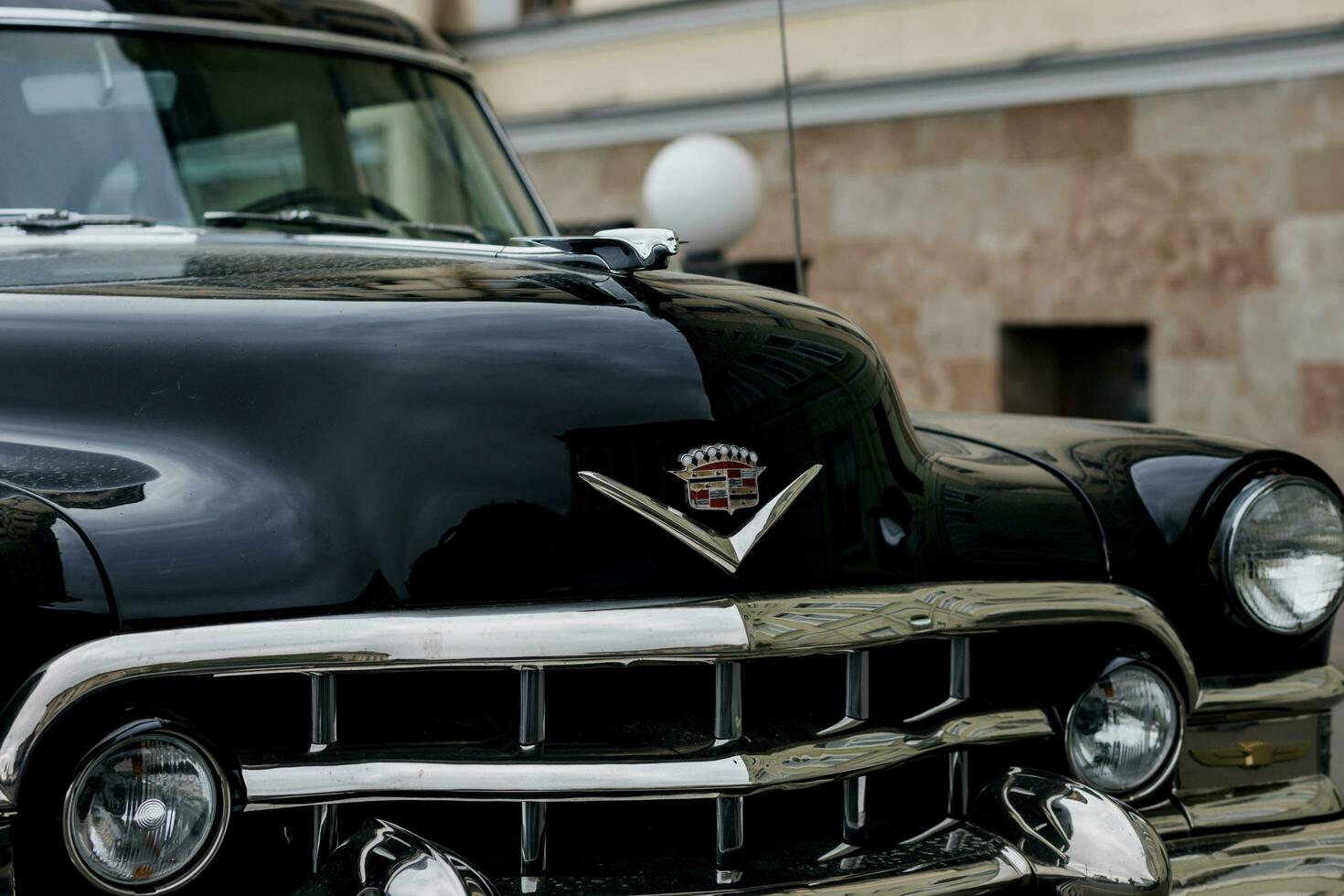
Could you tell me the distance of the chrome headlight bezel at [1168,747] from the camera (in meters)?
2.32

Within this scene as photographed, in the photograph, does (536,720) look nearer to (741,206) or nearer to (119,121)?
(119,121)

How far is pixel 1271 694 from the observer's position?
100 inches

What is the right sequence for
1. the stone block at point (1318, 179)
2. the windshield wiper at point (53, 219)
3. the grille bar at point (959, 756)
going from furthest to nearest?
the stone block at point (1318, 179) < the windshield wiper at point (53, 219) < the grille bar at point (959, 756)

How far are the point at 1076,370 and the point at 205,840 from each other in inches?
317

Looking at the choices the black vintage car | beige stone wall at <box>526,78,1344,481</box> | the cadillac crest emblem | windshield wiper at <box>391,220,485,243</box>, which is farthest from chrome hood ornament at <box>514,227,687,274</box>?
beige stone wall at <box>526,78,1344,481</box>

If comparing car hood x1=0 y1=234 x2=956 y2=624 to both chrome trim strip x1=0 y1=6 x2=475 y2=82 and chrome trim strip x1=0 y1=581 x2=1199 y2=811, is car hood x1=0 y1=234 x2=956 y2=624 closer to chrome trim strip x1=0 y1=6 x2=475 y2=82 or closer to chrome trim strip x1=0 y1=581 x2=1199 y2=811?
chrome trim strip x1=0 y1=581 x2=1199 y2=811

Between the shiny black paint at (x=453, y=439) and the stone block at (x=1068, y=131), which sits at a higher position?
the stone block at (x=1068, y=131)

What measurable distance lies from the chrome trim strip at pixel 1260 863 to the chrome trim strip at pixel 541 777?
63cm

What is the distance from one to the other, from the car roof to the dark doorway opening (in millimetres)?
5605

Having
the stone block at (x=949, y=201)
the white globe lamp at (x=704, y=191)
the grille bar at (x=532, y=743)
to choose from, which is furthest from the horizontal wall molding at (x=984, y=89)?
the grille bar at (x=532, y=743)

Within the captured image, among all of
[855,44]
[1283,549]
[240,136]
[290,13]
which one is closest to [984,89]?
[855,44]

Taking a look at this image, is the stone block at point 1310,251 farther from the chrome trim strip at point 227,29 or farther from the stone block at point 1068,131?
the chrome trim strip at point 227,29

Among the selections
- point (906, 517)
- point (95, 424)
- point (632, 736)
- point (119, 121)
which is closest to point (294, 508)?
point (95, 424)

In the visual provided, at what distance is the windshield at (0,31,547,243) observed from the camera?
302 cm
